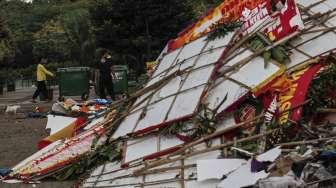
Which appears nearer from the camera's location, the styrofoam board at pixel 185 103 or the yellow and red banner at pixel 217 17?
the styrofoam board at pixel 185 103

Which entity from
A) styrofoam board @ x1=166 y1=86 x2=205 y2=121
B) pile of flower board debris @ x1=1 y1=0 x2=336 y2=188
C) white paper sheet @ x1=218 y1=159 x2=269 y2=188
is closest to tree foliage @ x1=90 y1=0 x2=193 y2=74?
pile of flower board debris @ x1=1 y1=0 x2=336 y2=188

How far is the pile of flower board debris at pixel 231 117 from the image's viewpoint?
23.1ft

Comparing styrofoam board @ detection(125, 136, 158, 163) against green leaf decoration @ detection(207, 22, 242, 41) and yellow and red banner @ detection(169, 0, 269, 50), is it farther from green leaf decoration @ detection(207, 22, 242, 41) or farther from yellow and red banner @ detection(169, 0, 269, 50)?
yellow and red banner @ detection(169, 0, 269, 50)

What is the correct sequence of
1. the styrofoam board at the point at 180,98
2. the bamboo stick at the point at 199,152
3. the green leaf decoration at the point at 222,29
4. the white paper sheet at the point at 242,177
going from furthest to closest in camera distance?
the green leaf decoration at the point at 222,29 < the styrofoam board at the point at 180,98 < the bamboo stick at the point at 199,152 < the white paper sheet at the point at 242,177

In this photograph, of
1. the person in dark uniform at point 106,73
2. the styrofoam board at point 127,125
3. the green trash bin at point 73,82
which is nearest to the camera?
the styrofoam board at point 127,125

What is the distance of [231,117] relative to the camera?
8.38 metres

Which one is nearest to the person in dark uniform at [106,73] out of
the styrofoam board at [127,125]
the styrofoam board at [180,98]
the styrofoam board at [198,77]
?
the styrofoam board at [180,98]

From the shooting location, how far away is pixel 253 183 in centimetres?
640

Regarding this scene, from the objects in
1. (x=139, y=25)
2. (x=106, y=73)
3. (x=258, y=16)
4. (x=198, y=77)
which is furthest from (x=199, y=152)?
(x=139, y=25)

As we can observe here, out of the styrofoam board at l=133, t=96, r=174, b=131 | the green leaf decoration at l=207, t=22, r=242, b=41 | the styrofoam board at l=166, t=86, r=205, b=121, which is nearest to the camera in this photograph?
the styrofoam board at l=166, t=86, r=205, b=121

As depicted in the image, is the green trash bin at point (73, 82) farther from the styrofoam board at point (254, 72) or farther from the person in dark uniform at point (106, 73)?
the styrofoam board at point (254, 72)

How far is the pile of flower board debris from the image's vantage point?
278 inches

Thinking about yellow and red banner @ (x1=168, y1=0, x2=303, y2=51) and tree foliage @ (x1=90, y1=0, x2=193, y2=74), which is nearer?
yellow and red banner @ (x1=168, y1=0, x2=303, y2=51)

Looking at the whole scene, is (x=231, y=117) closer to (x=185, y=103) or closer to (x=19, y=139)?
(x=185, y=103)
